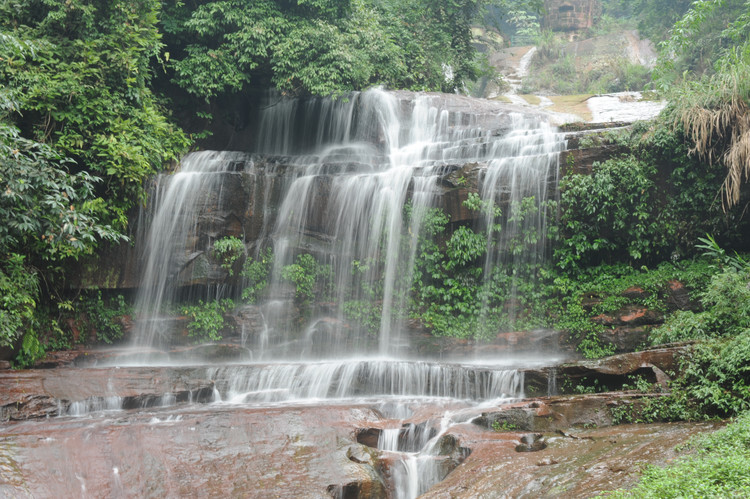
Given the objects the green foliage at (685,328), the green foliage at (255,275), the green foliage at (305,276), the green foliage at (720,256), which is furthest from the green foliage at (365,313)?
the green foliage at (720,256)

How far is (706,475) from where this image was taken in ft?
13.3

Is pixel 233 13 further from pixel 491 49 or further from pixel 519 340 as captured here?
pixel 491 49

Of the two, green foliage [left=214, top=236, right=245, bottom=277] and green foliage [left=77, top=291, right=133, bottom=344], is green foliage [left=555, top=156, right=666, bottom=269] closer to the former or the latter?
green foliage [left=214, top=236, right=245, bottom=277]

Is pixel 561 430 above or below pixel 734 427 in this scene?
below

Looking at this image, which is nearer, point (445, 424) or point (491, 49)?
point (445, 424)

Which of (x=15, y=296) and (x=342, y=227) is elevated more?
(x=342, y=227)

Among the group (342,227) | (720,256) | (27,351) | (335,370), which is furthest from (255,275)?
(720,256)

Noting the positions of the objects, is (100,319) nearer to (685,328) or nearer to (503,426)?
(503,426)

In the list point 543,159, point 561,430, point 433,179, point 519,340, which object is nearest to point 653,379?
point 561,430

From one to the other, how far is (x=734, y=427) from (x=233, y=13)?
588 inches

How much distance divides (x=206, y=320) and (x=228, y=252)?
162cm

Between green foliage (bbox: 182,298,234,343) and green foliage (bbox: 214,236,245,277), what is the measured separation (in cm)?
85

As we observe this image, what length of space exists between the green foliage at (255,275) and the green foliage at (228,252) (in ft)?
0.83

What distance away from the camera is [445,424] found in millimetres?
7406
